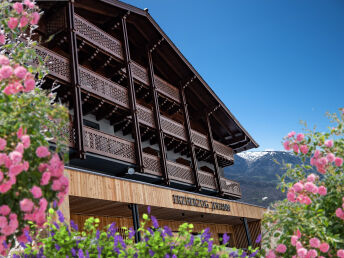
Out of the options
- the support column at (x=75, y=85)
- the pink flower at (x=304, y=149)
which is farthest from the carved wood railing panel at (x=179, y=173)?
the pink flower at (x=304, y=149)

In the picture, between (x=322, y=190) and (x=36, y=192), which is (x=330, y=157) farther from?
(x=36, y=192)

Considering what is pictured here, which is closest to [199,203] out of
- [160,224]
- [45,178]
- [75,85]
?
[160,224]

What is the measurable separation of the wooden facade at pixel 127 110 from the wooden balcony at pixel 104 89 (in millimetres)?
49

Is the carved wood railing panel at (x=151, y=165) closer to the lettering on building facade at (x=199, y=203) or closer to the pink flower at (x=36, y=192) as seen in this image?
the lettering on building facade at (x=199, y=203)

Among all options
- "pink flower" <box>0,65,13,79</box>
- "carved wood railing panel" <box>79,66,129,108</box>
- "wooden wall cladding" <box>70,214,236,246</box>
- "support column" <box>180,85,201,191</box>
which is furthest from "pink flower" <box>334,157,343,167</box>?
"support column" <box>180,85,201,191</box>

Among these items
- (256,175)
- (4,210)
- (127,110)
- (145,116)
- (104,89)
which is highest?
(256,175)

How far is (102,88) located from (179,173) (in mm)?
6821

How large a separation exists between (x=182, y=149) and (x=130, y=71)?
839 cm

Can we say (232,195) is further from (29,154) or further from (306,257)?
(29,154)

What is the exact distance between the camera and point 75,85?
15969 millimetres

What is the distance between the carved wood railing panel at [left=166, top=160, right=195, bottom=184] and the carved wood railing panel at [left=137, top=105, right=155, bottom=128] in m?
2.46

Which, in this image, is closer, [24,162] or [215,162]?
[24,162]

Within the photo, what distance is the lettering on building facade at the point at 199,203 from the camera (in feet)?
57.5

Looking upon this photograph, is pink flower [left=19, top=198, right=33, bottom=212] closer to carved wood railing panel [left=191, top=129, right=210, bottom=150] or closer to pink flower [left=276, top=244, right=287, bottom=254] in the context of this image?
pink flower [left=276, top=244, right=287, bottom=254]
